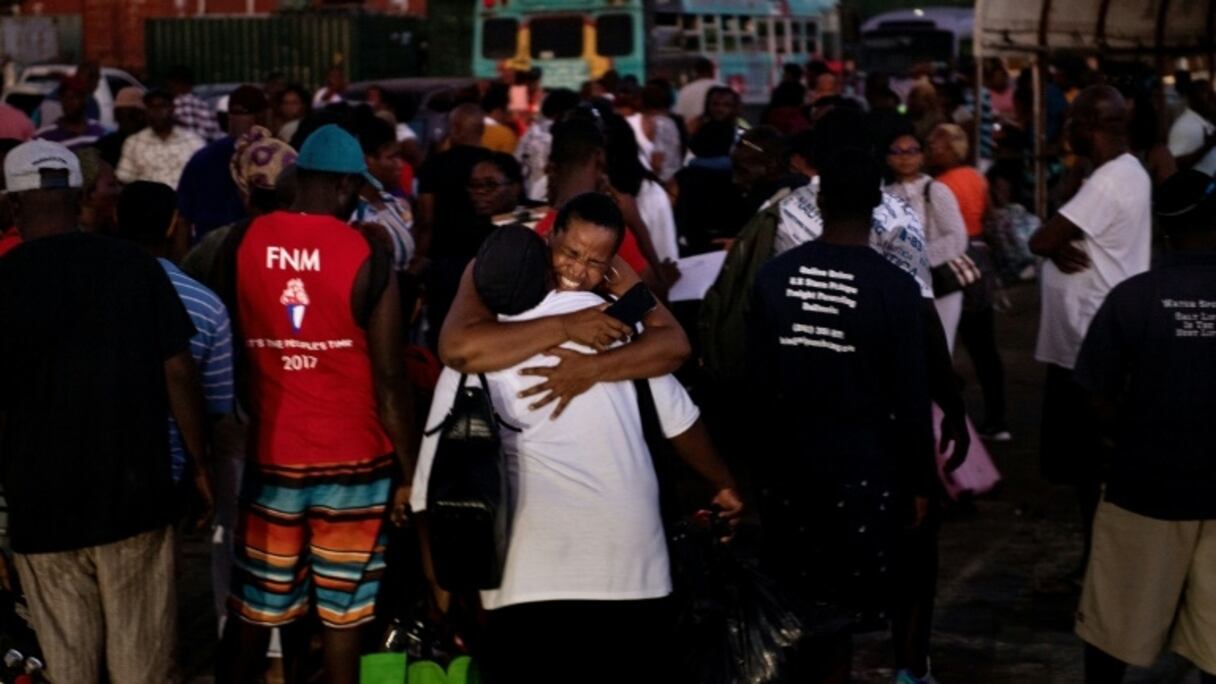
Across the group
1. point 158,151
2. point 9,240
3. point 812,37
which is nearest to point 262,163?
point 9,240

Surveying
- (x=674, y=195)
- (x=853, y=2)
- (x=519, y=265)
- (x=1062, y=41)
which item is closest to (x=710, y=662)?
(x=519, y=265)

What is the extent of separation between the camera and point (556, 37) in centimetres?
2298

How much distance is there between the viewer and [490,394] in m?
5.04

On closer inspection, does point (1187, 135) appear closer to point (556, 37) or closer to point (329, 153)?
point (329, 153)

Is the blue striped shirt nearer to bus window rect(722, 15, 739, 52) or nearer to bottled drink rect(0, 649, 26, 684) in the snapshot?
bottled drink rect(0, 649, 26, 684)

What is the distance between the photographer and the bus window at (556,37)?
74.6 feet

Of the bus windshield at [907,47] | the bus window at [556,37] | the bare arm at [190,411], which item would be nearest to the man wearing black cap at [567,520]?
the bare arm at [190,411]

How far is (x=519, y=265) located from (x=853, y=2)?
1577 inches

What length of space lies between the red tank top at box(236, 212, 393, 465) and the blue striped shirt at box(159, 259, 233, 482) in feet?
0.27

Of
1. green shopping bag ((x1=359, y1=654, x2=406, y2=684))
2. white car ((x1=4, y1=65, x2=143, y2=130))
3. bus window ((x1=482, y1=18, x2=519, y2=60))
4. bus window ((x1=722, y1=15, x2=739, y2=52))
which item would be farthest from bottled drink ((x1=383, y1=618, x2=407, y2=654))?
bus window ((x1=722, y1=15, x2=739, y2=52))

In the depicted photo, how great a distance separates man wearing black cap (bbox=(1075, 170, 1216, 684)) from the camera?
19.7ft

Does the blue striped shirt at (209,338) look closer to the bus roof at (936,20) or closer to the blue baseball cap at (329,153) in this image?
the blue baseball cap at (329,153)

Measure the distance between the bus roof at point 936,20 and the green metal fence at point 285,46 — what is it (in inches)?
335

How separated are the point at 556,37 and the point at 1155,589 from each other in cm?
1750
